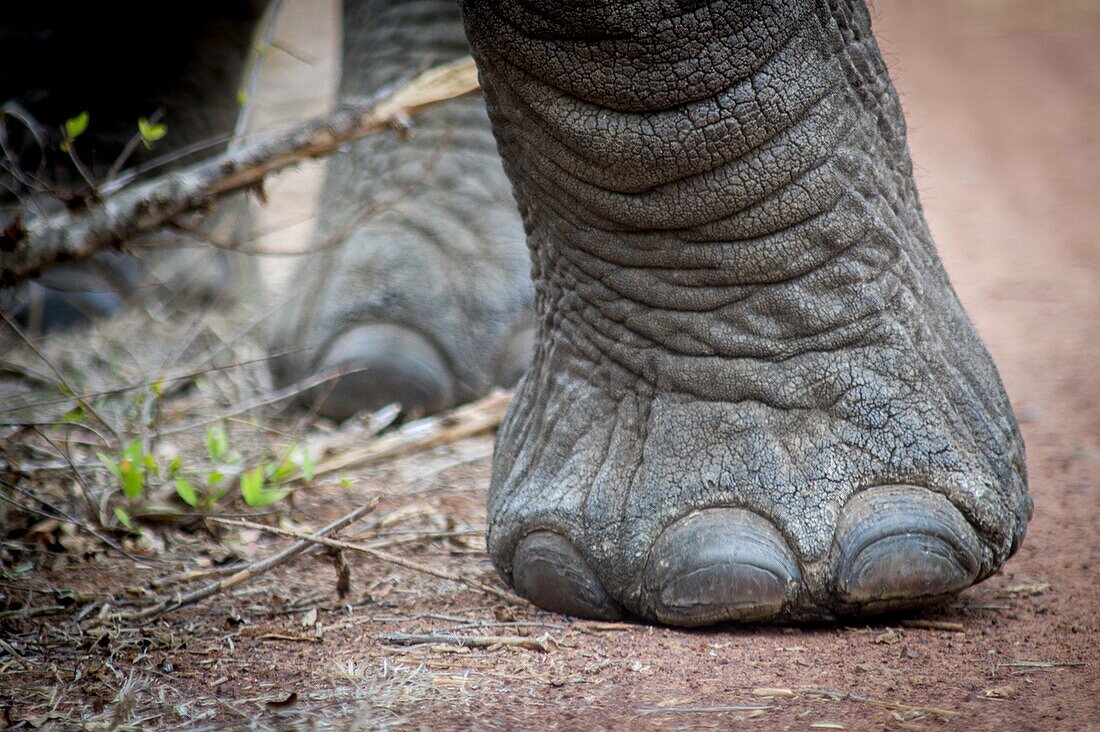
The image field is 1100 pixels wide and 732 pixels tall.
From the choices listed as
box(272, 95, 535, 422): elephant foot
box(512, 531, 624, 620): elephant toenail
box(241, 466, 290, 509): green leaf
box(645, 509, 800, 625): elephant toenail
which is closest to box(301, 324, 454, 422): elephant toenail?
box(272, 95, 535, 422): elephant foot

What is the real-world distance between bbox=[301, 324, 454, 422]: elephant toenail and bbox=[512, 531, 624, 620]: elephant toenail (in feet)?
2.78

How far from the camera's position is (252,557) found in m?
1.70

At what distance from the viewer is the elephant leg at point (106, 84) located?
2.72m

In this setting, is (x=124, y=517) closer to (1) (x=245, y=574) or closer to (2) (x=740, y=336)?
(1) (x=245, y=574)

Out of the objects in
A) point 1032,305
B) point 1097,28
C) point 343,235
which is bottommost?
point 343,235

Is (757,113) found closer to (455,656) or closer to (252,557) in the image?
(455,656)

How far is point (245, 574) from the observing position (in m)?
1.45

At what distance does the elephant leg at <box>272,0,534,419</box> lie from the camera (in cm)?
221

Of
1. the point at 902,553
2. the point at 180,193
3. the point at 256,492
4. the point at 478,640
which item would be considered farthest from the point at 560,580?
the point at 180,193

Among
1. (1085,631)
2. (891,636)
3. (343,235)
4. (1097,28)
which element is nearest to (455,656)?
(891,636)

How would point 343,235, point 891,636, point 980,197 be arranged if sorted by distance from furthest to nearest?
point 980,197 < point 343,235 < point 891,636

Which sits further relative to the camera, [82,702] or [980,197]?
[980,197]

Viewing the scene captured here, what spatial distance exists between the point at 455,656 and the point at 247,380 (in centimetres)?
151

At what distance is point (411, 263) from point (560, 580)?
1026 mm
